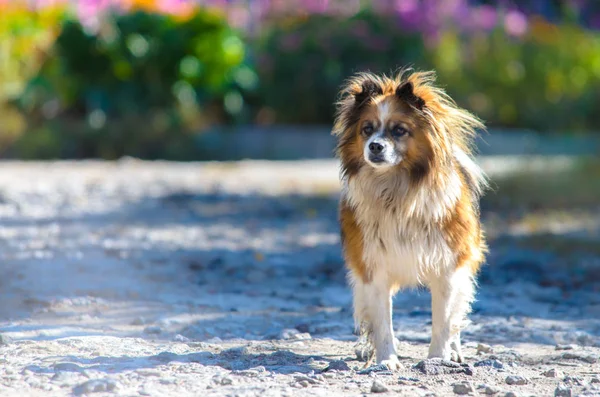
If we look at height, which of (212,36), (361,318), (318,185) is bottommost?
(361,318)

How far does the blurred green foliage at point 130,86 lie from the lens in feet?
46.5

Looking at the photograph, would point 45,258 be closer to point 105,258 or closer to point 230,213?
point 105,258

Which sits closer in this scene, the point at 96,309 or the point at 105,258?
the point at 96,309

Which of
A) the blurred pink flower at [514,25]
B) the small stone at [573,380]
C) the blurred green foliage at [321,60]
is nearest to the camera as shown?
the small stone at [573,380]

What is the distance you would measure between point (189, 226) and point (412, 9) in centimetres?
767

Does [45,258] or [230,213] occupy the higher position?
[230,213]

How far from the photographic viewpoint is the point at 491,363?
485cm

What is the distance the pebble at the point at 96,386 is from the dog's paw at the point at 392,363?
1.36 m

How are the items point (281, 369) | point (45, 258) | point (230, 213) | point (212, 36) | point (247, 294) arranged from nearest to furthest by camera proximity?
point (281, 369)
point (247, 294)
point (45, 258)
point (230, 213)
point (212, 36)

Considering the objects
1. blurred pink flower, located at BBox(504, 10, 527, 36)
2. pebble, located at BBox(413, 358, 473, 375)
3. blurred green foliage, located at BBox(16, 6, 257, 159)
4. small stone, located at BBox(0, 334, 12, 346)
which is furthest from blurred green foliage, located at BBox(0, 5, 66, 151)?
pebble, located at BBox(413, 358, 473, 375)

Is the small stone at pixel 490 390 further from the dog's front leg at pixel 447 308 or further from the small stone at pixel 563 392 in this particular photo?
the dog's front leg at pixel 447 308

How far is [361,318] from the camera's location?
201 inches

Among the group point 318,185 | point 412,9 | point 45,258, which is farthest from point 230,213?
point 412,9

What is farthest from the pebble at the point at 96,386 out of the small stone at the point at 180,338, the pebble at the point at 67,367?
the small stone at the point at 180,338
